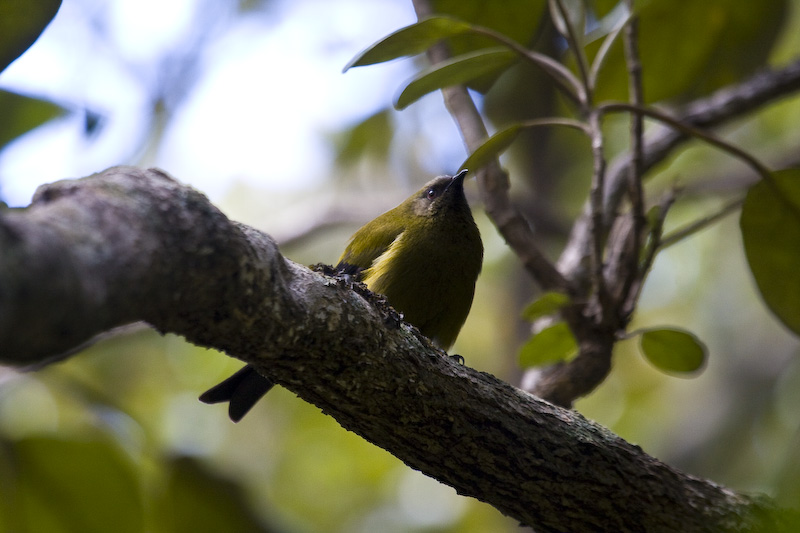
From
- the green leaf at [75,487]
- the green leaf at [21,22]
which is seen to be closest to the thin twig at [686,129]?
the green leaf at [21,22]

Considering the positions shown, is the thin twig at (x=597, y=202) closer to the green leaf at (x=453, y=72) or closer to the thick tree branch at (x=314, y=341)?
the green leaf at (x=453, y=72)

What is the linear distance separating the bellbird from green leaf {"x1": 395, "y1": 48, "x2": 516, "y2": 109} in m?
0.74

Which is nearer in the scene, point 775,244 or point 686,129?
point 686,129

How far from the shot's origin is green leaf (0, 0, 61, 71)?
2076 mm

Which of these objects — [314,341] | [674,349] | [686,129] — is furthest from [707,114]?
[314,341]

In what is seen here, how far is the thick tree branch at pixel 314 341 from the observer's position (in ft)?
3.60

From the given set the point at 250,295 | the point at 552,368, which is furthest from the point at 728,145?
the point at 250,295

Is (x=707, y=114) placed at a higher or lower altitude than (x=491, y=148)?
higher

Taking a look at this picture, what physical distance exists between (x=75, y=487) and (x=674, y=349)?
2677 millimetres

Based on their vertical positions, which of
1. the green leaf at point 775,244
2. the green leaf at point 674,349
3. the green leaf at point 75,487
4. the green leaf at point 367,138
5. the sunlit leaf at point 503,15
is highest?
the green leaf at point 367,138

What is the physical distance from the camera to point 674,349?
9.57 ft

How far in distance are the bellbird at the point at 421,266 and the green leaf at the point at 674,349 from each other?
830 millimetres

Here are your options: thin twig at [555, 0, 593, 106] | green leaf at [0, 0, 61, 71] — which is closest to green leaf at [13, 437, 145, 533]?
green leaf at [0, 0, 61, 71]

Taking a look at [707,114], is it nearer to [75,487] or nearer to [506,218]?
[506,218]
